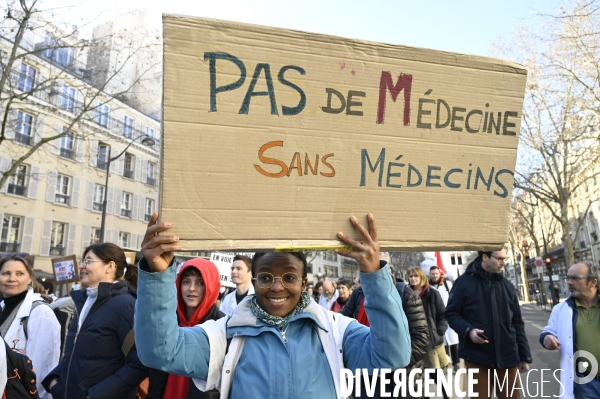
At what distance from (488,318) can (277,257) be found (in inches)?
132

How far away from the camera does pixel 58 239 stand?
97.9 ft

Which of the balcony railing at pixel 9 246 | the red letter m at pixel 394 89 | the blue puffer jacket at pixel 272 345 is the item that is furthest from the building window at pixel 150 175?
the red letter m at pixel 394 89

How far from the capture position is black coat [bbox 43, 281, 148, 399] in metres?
3.06

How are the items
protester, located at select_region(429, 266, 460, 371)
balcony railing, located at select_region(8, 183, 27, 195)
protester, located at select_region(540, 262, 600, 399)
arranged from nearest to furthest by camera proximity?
protester, located at select_region(540, 262, 600, 399)
protester, located at select_region(429, 266, 460, 371)
balcony railing, located at select_region(8, 183, 27, 195)

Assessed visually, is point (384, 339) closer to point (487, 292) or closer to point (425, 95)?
point (425, 95)

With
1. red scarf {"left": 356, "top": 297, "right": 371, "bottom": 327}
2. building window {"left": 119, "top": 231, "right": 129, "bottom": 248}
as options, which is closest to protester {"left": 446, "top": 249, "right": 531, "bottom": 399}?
red scarf {"left": 356, "top": 297, "right": 371, "bottom": 327}

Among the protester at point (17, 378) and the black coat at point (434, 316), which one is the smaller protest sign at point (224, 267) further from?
the protester at point (17, 378)

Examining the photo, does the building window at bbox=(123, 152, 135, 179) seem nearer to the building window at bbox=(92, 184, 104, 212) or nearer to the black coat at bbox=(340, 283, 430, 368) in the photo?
the building window at bbox=(92, 184, 104, 212)

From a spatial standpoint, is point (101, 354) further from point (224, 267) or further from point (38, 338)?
point (224, 267)

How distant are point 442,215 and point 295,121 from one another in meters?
0.76

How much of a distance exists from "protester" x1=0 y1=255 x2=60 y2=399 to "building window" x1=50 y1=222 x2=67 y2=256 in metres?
28.4

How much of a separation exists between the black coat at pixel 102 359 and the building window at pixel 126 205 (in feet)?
110

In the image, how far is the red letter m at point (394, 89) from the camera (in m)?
2.07

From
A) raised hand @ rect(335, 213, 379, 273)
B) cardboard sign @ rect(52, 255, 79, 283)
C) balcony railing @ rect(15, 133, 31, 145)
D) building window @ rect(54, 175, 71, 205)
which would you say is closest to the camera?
raised hand @ rect(335, 213, 379, 273)
